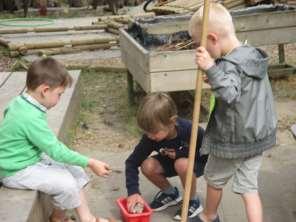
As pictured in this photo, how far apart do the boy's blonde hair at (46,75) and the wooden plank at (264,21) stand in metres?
2.90

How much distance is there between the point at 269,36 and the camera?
579 centimetres

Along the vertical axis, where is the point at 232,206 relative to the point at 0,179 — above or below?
below

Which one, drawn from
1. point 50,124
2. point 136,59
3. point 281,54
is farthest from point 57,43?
point 50,124

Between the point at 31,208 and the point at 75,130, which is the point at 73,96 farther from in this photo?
the point at 31,208

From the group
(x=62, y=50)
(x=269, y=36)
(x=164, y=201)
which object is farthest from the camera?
(x=62, y=50)

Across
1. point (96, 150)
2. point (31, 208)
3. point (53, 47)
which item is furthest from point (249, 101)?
point (53, 47)

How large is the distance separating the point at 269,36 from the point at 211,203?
2892 millimetres

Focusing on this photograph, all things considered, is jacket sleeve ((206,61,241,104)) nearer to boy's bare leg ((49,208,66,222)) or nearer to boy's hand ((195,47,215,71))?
boy's hand ((195,47,215,71))

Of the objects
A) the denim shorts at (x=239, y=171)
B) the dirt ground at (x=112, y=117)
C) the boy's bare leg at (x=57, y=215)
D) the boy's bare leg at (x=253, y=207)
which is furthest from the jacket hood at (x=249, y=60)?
the dirt ground at (x=112, y=117)

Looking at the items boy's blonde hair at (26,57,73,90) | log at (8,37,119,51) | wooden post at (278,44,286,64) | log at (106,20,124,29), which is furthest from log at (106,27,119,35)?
boy's blonde hair at (26,57,73,90)

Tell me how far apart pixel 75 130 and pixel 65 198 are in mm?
2069

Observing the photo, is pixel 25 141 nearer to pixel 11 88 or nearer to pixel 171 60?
pixel 171 60

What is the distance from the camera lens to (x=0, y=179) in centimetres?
315

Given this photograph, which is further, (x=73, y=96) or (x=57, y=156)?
(x=73, y=96)
